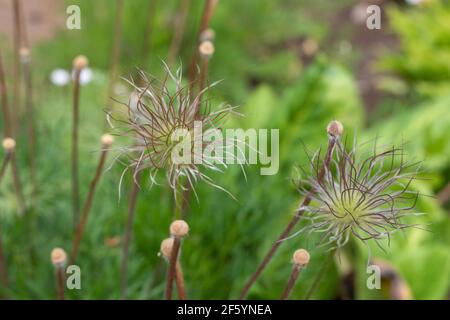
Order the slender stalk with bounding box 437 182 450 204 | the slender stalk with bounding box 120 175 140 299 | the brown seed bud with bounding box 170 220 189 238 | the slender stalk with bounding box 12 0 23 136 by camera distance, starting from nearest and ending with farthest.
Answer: the brown seed bud with bounding box 170 220 189 238, the slender stalk with bounding box 120 175 140 299, the slender stalk with bounding box 12 0 23 136, the slender stalk with bounding box 437 182 450 204

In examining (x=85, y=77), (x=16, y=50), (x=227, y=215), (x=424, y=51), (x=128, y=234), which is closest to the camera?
(x=128, y=234)

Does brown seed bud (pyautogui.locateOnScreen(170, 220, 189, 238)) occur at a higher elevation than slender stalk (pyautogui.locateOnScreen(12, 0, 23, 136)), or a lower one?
lower

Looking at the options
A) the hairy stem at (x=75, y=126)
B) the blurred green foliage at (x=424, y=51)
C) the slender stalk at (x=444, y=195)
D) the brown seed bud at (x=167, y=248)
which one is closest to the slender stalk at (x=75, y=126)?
the hairy stem at (x=75, y=126)

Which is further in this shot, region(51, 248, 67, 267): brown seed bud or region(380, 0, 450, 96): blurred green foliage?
region(380, 0, 450, 96): blurred green foliage

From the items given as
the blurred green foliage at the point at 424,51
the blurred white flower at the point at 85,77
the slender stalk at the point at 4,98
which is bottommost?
the slender stalk at the point at 4,98

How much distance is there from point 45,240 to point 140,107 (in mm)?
479

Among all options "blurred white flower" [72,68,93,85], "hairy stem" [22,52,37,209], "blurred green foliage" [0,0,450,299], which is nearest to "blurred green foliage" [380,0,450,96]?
"blurred green foliage" [0,0,450,299]

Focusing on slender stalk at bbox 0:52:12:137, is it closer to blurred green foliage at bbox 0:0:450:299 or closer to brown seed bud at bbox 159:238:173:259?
blurred green foliage at bbox 0:0:450:299

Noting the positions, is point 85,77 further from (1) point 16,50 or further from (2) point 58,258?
(2) point 58,258

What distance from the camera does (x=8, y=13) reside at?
2.00 m

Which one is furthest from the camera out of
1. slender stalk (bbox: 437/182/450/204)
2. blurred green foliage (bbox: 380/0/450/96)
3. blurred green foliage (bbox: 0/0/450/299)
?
blurred green foliage (bbox: 380/0/450/96)

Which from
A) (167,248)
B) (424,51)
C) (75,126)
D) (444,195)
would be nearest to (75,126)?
(75,126)

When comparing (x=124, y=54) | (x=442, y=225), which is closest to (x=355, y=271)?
(x=442, y=225)

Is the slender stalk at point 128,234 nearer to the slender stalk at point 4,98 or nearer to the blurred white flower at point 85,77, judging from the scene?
the slender stalk at point 4,98
